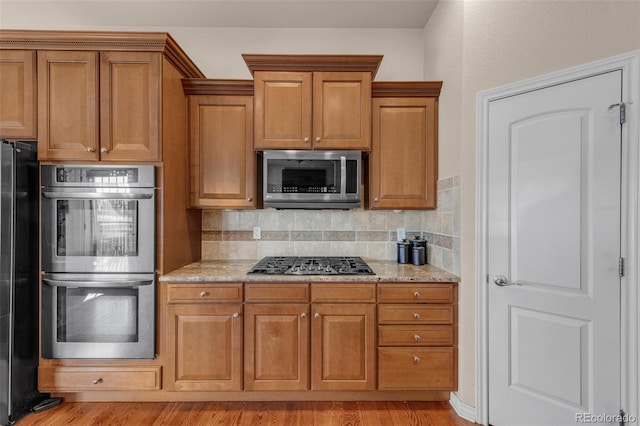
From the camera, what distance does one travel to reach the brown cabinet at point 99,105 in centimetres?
205

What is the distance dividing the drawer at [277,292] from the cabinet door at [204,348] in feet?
0.47

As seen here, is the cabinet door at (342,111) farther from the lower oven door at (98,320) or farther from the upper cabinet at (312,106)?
the lower oven door at (98,320)

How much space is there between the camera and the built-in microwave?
241cm

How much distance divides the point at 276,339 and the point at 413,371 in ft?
3.26

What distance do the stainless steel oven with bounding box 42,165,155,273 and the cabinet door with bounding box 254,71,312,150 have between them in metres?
0.95

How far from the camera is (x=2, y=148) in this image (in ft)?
6.09

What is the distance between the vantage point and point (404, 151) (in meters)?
2.48

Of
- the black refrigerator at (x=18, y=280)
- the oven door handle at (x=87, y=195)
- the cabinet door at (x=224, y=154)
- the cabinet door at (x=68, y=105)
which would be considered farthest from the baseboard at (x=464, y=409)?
the cabinet door at (x=68, y=105)

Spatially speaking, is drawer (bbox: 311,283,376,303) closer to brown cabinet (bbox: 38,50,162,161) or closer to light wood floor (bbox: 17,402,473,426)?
light wood floor (bbox: 17,402,473,426)

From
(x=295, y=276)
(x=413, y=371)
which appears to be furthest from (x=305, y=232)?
(x=413, y=371)

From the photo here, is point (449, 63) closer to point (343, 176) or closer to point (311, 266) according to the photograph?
point (343, 176)

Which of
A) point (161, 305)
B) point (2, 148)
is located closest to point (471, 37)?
point (161, 305)

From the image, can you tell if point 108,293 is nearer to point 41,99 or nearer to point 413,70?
point 41,99

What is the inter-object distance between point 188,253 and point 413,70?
2633mm
